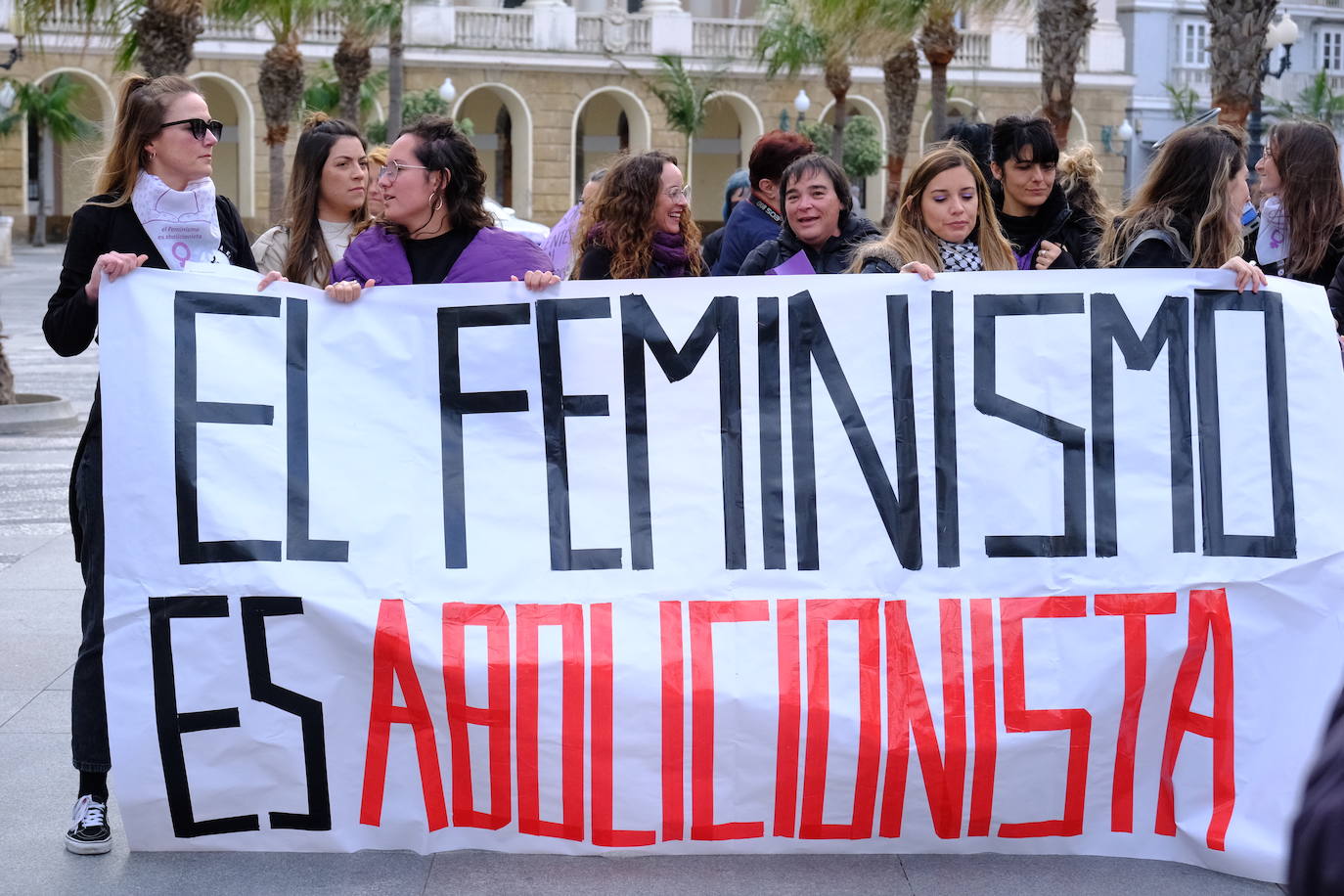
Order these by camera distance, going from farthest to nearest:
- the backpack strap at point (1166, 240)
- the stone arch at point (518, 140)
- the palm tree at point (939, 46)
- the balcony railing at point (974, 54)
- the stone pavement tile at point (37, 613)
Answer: the balcony railing at point (974, 54) → the stone arch at point (518, 140) → the palm tree at point (939, 46) → the stone pavement tile at point (37, 613) → the backpack strap at point (1166, 240)

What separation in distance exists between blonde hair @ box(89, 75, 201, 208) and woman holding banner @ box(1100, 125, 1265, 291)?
7.74 ft

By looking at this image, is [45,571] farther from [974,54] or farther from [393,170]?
[974,54]

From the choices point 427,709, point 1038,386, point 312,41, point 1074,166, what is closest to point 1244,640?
point 1038,386

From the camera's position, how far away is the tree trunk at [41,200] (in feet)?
132

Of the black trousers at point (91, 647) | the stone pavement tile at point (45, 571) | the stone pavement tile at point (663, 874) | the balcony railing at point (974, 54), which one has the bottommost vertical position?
the stone pavement tile at point (663, 874)

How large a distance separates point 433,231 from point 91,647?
1.25m

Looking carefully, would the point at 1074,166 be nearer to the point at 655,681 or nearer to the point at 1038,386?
the point at 1038,386

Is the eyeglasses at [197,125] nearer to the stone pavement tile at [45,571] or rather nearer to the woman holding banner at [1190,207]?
the woman holding banner at [1190,207]

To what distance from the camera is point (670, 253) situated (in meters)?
5.48

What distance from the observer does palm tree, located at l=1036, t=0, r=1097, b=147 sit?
684 inches

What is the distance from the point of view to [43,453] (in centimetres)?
1007

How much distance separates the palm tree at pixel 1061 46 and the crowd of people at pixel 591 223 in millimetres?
12139

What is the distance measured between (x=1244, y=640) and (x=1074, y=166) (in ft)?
8.50

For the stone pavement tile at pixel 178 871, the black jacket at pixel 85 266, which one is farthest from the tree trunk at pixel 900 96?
the stone pavement tile at pixel 178 871
